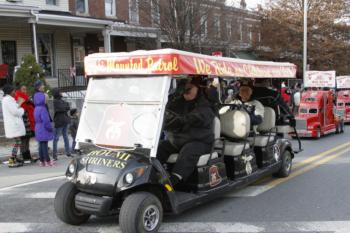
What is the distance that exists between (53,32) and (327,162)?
49.6 ft

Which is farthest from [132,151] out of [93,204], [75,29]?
[75,29]

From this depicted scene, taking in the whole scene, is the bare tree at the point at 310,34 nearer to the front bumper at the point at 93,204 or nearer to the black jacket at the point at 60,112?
the black jacket at the point at 60,112

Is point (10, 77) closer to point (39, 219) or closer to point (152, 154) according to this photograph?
point (39, 219)

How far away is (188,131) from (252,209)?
1.41 metres

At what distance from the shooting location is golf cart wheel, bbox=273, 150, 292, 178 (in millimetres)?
7820

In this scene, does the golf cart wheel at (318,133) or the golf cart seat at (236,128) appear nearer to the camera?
the golf cart seat at (236,128)

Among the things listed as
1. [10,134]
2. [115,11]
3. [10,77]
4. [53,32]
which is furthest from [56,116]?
[115,11]

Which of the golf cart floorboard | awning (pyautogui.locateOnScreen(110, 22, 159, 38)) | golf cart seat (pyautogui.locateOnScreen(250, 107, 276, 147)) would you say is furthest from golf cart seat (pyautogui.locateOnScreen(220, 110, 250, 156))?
awning (pyautogui.locateOnScreen(110, 22, 159, 38))

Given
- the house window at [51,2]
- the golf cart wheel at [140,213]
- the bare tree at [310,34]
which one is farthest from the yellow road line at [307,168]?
the bare tree at [310,34]

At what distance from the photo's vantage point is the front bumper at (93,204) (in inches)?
188

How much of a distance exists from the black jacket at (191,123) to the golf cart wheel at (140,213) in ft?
4.02

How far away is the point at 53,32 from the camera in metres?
20.4

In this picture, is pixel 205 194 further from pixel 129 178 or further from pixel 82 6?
pixel 82 6

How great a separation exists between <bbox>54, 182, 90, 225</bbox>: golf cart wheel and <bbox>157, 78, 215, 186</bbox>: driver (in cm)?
124
